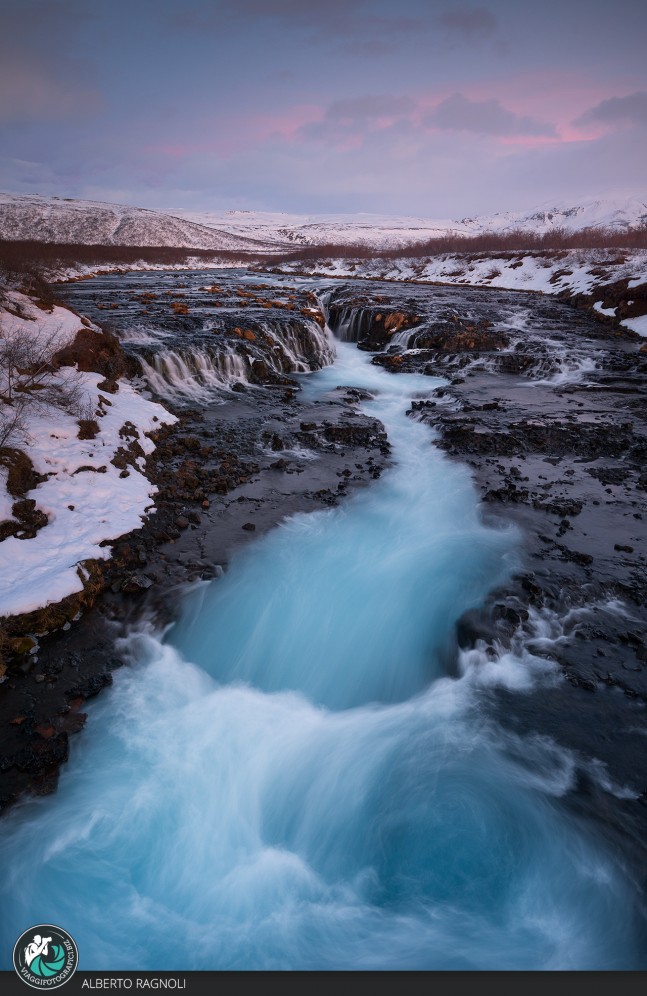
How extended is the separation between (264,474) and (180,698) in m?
5.83

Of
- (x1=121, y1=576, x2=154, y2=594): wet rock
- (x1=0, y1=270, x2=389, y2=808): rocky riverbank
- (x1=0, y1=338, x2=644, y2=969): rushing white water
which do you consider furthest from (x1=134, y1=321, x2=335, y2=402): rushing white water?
(x1=0, y1=338, x2=644, y2=969): rushing white water

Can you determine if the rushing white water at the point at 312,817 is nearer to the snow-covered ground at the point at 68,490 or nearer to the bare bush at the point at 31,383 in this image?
the snow-covered ground at the point at 68,490

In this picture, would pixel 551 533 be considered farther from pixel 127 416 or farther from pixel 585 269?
pixel 585 269

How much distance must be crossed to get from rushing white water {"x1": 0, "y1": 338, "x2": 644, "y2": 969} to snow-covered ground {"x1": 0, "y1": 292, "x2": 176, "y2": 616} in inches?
59.8

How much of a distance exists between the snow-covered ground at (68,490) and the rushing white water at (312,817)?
152cm

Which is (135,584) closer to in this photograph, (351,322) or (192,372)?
(192,372)

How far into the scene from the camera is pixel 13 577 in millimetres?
6250

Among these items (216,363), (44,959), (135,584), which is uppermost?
(216,363)

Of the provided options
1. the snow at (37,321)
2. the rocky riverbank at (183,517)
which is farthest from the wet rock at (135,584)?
the snow at (37,321)

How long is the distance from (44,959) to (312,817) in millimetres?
2571

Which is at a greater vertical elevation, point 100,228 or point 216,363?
point 100,228

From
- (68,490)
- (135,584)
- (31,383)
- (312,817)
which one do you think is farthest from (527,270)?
(312,817)

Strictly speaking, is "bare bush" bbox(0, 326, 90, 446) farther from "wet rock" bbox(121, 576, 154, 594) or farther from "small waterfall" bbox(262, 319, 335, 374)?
"small waterfall" bbox(262, 319, 335, 374)

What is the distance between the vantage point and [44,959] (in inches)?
125
